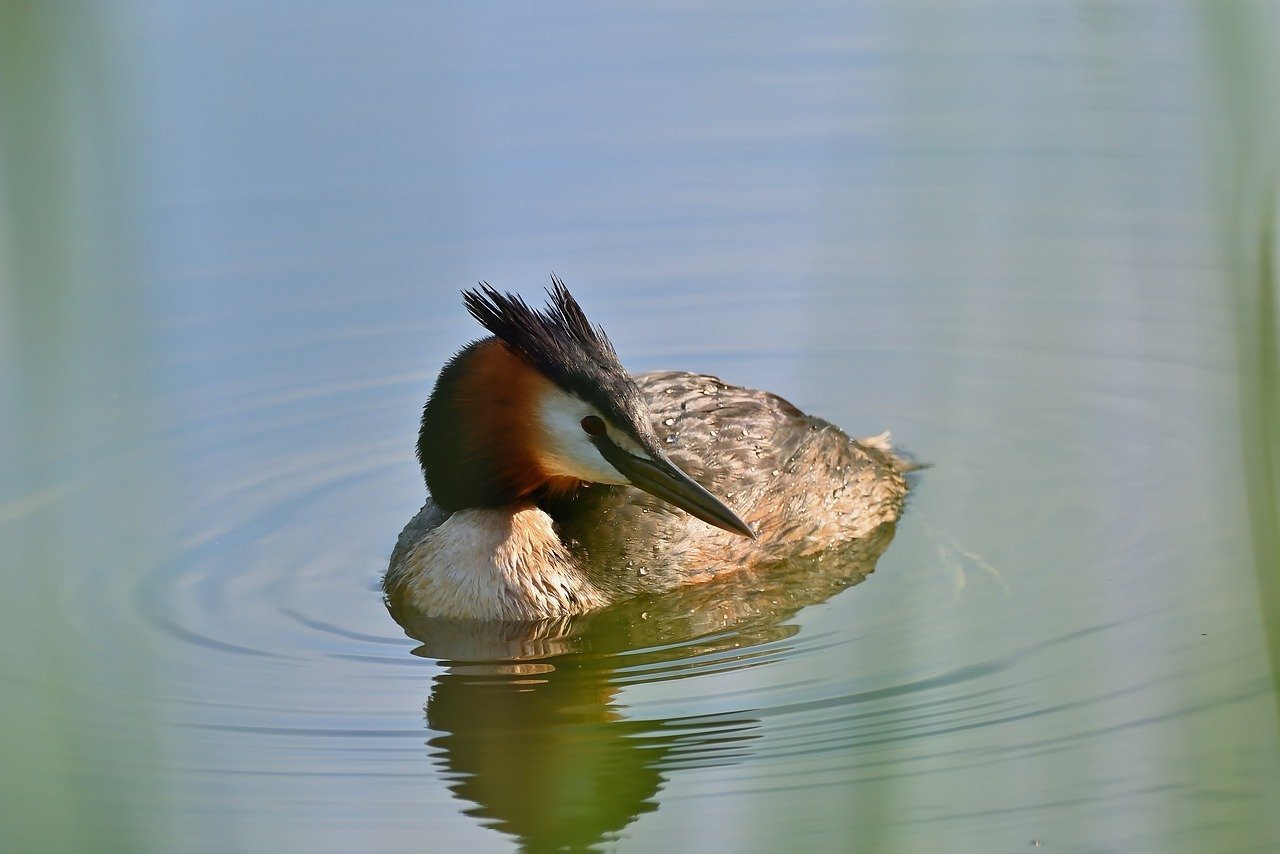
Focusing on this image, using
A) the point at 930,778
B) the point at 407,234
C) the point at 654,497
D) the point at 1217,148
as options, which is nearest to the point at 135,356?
the point at 1217,148

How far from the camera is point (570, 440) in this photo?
6.90 meters

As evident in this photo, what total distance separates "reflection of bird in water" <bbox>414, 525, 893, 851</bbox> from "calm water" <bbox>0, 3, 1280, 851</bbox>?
0.09ft

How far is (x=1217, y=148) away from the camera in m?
1.89

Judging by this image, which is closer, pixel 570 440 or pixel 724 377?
pixel 570 440

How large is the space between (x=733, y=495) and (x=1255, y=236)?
225 inches

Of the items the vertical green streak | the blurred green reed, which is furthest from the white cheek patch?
the vertical green streak

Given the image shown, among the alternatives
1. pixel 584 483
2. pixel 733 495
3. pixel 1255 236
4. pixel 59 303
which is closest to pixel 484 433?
pixel 584 483

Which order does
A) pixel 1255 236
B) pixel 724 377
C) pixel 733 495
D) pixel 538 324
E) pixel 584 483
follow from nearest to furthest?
pixel 1255 236 → pixel 538 324 → pixel 584 483 → pixel 733 495 → pixel 724 377

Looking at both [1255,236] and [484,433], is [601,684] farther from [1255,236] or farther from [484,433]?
[1255,236]

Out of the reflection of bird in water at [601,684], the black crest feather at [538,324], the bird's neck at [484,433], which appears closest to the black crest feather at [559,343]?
the black crest feather at [538,324]

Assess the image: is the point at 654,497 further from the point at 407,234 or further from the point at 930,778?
the point at 407,234

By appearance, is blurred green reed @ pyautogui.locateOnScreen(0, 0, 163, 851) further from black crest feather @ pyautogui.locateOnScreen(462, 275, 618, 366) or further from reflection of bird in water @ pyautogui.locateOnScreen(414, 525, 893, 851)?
black crest feather @ pyautogui.locateOnScreen(462, 275, 618, 366)

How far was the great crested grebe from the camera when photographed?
6777mm

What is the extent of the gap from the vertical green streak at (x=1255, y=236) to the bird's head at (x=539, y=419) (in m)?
4.63
